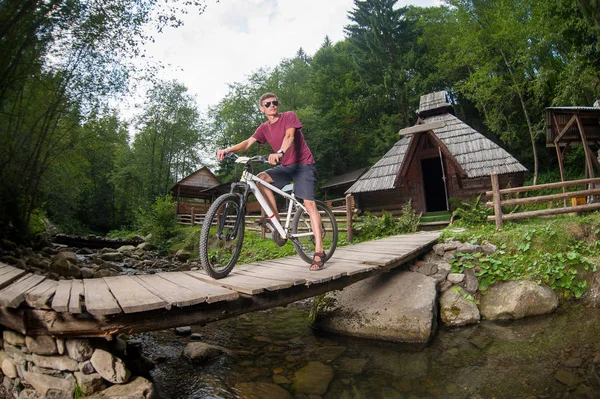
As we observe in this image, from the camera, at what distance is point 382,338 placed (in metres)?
4.42

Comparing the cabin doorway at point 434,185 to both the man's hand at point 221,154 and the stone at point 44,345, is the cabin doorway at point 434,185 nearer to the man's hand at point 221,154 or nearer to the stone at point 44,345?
the man's hand at point 221,154

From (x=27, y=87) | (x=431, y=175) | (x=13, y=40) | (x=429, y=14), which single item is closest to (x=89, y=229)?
(x=27, y=87)

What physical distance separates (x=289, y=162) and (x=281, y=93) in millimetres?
33784

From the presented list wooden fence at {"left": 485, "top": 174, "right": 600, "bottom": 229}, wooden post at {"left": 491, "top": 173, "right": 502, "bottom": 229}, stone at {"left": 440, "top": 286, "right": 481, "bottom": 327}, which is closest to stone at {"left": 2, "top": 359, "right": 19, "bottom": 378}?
stone at {"left": 440, "top": 286, "right": 481, "bottom": 327}

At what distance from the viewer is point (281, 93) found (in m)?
35.4

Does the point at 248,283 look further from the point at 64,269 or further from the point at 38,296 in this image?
the point at 64,269

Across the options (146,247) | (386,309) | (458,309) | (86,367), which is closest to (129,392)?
(86,367)

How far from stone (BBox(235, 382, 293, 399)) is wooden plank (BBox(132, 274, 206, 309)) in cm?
115

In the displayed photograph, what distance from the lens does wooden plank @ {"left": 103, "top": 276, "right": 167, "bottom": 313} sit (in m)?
2.20

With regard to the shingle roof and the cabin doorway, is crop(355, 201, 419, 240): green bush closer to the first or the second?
the shingle roof

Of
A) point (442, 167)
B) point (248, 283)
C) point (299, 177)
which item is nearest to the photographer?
point (248, 283)

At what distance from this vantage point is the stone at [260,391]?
2.94m

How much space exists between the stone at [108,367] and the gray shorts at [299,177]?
225cm

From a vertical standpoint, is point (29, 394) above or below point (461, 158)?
below
